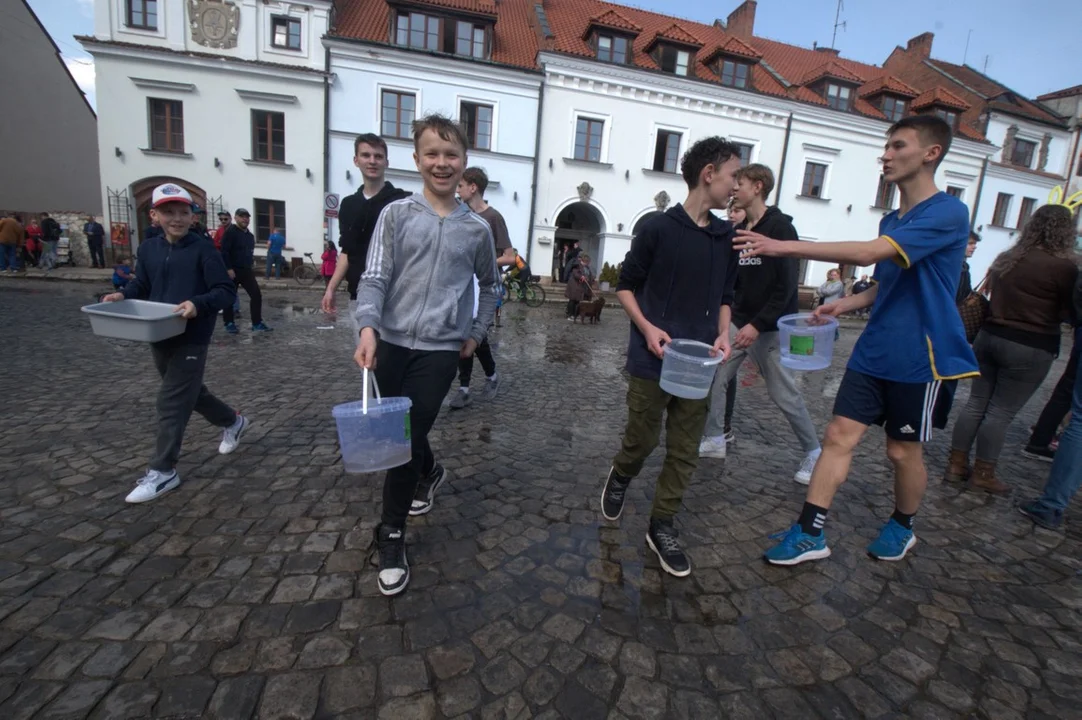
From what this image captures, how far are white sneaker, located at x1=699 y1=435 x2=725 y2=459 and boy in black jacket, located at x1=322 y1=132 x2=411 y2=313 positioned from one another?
3069 mm

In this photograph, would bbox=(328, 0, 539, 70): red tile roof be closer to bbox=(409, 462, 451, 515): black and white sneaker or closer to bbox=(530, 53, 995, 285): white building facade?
bbox=(530, 53, 995, 285): white building facade

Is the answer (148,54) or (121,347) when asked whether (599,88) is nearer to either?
(148,54)

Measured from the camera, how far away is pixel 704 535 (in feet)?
10.3

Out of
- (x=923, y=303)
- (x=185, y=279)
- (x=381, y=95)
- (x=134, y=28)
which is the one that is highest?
(x=134, y=28)


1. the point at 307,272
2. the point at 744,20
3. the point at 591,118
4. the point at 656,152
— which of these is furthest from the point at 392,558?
the point at 744,20

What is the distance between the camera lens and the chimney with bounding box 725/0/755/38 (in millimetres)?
25828

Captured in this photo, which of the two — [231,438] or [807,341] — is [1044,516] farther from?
[231,438]

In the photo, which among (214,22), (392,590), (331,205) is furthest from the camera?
(214,22)

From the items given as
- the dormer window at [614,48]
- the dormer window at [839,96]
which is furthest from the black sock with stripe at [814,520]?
the dormer window at [839,96]

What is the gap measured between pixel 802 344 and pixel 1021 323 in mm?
1870

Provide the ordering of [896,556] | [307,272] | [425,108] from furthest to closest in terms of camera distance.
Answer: [425,108] < [307,272] < [896,556]

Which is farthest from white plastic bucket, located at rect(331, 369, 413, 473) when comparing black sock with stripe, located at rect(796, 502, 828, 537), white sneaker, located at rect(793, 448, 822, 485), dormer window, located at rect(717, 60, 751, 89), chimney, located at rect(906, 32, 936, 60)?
chimney, located at rect(906, 32, 936, 60)

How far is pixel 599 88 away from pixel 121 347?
19.5 metres

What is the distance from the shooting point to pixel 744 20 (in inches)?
1030
